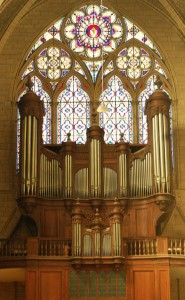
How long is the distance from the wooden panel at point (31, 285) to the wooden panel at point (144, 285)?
295 cm

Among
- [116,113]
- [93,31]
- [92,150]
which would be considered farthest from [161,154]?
[93,31]

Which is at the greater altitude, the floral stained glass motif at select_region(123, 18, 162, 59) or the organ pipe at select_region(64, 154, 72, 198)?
the floral stained glass motif at select_region(123, 18, 162, 59)

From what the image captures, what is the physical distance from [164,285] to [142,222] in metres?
2.65

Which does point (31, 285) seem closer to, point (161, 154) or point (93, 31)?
point (161, 154)

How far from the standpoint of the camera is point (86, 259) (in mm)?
23047

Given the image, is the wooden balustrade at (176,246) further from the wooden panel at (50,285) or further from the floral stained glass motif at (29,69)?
the floral stained glass motif at (29,69)

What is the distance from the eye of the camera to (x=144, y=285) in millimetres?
23078

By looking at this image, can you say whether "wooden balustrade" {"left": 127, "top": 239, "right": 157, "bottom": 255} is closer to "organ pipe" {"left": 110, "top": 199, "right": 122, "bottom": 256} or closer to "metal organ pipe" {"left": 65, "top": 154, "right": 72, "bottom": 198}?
"organ pipe" {"left": 110, "top": 199, "right": 122, "bottom": 256}

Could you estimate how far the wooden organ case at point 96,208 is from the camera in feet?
75.7

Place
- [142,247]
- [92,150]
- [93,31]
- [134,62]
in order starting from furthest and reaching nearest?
[93,31] → [134,62] → [92,150] → [142,247]

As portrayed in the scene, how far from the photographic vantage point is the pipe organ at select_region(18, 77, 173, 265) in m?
24.6

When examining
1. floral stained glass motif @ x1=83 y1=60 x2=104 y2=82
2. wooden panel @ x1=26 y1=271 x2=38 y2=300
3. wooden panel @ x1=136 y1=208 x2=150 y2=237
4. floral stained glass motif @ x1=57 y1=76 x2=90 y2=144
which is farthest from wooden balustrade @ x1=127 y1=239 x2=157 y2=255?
floral stained glass motif @ x1=83 y1=60 x2=104 y2=82

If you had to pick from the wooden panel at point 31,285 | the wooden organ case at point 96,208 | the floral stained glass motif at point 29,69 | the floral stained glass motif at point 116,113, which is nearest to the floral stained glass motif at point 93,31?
the floral stained glass motif at point 116,113

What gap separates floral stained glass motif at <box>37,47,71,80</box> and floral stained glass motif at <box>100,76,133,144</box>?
171 cm
